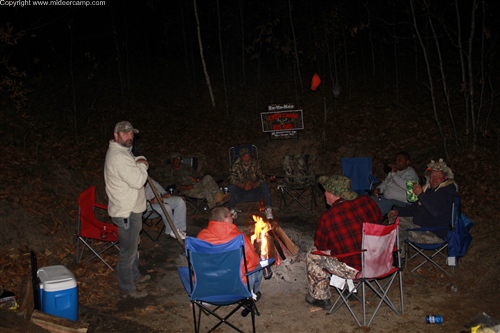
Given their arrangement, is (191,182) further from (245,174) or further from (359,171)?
(359,171)

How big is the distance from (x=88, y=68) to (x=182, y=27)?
3.68m

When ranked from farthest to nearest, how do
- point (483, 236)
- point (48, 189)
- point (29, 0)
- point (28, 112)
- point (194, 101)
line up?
1. point (194, 101)
2. point (29, 0)
3. point (28, 112)
4. point (48, 189)
5. point (483, 236)

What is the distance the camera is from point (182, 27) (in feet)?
50.1

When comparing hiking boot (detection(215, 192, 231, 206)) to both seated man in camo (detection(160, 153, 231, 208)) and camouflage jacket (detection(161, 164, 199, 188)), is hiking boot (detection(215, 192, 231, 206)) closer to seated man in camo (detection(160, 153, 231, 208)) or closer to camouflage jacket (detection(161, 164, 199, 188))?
seated man in camo (detection(160, 153, 231, 208))

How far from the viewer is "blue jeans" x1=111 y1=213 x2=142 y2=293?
15.6 ft

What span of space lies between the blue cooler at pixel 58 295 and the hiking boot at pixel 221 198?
3.92m

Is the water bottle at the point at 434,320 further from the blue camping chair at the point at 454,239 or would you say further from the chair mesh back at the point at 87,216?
the chair mesh back at the point at 87,216

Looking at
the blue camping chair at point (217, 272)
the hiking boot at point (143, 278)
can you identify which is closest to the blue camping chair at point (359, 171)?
the hiking boot at point (143, 278)

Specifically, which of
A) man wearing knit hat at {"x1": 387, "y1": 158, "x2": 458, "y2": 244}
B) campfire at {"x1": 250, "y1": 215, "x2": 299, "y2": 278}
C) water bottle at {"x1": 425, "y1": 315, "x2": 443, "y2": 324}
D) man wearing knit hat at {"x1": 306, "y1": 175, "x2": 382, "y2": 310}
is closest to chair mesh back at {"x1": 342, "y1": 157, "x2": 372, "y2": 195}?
man wearing knit hat at {"x1": 387, "y1": 158, "x2": 458, "y2": 244}

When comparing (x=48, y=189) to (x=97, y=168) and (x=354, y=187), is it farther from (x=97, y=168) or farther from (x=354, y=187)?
(x=354, y=187)

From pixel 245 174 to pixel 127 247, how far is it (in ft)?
11.6

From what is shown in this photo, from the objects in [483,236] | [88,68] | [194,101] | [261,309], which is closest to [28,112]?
[194,101]

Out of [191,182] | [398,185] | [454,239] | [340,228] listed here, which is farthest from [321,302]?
[191,182]

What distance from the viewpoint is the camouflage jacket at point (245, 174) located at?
7953 mm
